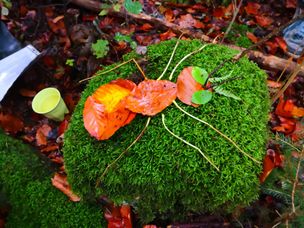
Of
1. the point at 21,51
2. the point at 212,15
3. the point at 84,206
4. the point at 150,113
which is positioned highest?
the point at 150,113

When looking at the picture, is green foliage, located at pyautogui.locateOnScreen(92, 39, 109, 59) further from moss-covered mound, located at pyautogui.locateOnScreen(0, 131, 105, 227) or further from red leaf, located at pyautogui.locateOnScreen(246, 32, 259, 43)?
red leaf, located at pyautogui.locateOnScreen(246, 32, 259, 43)

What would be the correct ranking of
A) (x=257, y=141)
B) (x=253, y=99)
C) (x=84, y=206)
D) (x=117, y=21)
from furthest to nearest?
1. (x=117, y=21)
2. (x=84, y=206)
3. (x=253, y=99)
4. (x=257, y=141)

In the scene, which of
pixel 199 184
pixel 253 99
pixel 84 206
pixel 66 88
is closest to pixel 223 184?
pixel 199 184

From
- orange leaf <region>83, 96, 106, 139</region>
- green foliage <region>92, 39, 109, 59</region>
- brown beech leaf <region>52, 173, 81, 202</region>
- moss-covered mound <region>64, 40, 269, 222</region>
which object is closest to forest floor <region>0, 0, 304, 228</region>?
green foliage <region>92, 39, 109, 59</region>

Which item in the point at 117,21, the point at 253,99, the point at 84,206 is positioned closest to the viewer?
the point at 253,99

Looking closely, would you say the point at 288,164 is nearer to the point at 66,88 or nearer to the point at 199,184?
the point at 199,184

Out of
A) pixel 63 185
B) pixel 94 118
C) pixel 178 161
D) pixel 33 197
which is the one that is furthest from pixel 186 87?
pixel 33 197

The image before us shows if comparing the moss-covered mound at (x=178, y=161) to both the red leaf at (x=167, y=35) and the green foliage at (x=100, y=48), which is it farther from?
the red leaf at (x=167, y=35)
